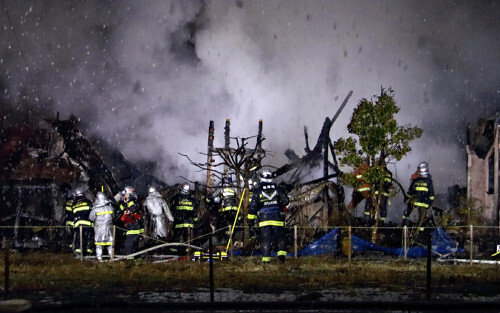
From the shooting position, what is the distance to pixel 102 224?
1659 centimetres

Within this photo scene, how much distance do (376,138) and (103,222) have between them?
8671 mm

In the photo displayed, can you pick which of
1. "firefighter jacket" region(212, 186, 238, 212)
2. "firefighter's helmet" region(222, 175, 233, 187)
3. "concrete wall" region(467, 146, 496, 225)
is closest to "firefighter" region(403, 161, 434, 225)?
"firefighter jacket" region(212, 186, 238, 212)

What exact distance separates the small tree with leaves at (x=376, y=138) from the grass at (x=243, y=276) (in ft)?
15.4

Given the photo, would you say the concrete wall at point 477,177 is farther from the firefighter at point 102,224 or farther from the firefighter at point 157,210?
the firefighter at point 102,224

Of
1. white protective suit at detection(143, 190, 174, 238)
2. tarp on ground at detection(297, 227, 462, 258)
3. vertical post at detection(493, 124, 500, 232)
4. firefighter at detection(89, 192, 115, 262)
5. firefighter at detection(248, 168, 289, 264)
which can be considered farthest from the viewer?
vertical post at detection(493, 124, 500, 232)

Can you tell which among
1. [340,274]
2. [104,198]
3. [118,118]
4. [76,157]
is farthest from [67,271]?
[118,118]

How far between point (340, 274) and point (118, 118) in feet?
66.6

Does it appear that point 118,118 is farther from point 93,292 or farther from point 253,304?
point 253,304

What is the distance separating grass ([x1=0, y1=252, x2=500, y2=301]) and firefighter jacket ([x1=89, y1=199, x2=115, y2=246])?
128 cm

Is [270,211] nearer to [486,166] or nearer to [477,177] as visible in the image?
[486,166]

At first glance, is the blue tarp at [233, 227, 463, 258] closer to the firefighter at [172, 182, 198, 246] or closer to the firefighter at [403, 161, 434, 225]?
the firefighter at [403, 161, 434, 225]

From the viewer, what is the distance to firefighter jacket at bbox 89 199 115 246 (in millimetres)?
16406

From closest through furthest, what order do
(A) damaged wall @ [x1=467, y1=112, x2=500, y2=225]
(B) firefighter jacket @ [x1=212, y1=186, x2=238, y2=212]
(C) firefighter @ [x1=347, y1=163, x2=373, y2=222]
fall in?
(C) firefighter @ [x1=347, y1=163, x2=373, y2=222]
(B) firefighter jacket @ [x1=212, y1=186, x2=238, y2=212]
(A) damaged wall @ [x1=467, y1=112, x2=500, y2=225]

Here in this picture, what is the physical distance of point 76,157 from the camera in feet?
78.8
